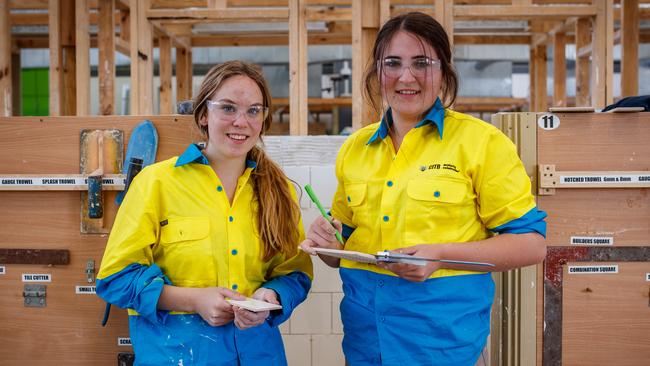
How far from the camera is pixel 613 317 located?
2121mm

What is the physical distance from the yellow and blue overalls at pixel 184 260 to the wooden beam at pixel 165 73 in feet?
11.0

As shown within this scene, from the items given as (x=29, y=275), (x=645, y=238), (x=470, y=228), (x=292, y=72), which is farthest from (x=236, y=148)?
(x=292, y=72)

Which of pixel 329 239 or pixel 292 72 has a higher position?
pixel 292 72

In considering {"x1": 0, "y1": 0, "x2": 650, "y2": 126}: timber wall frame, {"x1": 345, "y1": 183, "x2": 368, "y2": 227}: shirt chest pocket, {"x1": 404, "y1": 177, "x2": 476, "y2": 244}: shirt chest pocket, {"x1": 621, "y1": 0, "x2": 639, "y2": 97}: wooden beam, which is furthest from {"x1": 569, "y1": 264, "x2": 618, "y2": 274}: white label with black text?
{"x1": 621, "y1": 0, "x2": 639, "y2": 97}: wooden beam

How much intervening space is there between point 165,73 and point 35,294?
9.82ft

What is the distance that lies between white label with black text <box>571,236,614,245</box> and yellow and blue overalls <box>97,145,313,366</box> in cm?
110

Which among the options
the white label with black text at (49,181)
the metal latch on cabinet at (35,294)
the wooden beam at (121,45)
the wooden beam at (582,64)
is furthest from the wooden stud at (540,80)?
the metal latch on cabinet at (35,294)

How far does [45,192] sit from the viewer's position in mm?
2193

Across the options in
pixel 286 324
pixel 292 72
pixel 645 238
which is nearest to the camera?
pixel 645 238

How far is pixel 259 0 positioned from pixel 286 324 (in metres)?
3.37

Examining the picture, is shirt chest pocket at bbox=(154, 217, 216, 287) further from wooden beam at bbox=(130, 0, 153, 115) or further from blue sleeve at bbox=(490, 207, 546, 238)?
wooden beam at bbox=(130, 0, 153, 115)

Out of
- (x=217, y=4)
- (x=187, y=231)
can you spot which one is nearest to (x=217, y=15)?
(x=217, y=4)

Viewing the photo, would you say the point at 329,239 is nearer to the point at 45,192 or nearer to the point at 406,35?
the point at 406,35

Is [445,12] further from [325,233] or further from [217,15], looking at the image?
[325,233]
